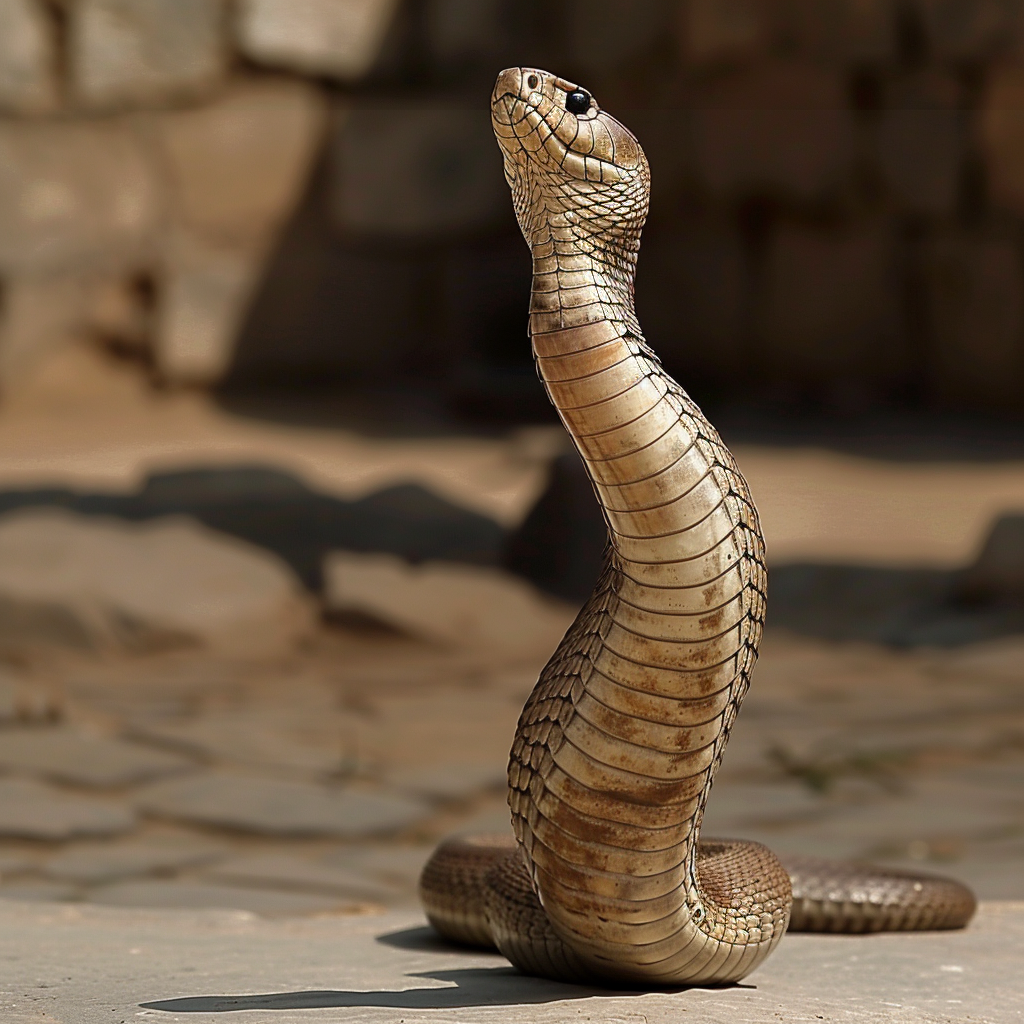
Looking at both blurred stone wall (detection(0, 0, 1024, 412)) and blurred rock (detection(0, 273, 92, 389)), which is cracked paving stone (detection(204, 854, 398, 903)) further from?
blurred rock (detection(0, 273, 92, 389))

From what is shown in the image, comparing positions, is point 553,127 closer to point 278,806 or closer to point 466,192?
point 278,806

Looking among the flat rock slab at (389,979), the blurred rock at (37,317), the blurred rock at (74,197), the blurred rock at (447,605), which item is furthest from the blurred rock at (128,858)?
the blurred rock at (74,197)

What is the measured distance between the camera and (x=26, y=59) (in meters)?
13.1

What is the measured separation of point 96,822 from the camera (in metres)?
4.59

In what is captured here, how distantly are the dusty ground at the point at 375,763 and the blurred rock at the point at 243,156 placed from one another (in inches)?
259

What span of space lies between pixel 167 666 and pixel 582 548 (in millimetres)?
2245

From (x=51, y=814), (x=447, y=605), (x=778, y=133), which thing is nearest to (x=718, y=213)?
(x=778, y=133)

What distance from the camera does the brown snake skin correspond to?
2.13 m

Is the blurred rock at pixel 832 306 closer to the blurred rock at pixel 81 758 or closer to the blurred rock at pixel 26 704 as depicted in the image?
the blurred rock at pixel 26 704

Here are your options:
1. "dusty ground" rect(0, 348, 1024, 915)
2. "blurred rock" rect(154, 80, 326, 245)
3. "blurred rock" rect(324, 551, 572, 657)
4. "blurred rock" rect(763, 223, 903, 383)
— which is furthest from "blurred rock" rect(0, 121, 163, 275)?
"dusty ground" rect(0, 348, 1024, 915)

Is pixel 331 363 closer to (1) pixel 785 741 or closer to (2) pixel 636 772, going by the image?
(1) pixel 785 741

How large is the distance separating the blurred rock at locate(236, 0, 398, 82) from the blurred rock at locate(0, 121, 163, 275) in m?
1.26

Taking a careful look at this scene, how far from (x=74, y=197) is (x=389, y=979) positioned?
37.4 ft

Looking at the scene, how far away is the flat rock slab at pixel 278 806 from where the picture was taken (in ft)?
15.4
